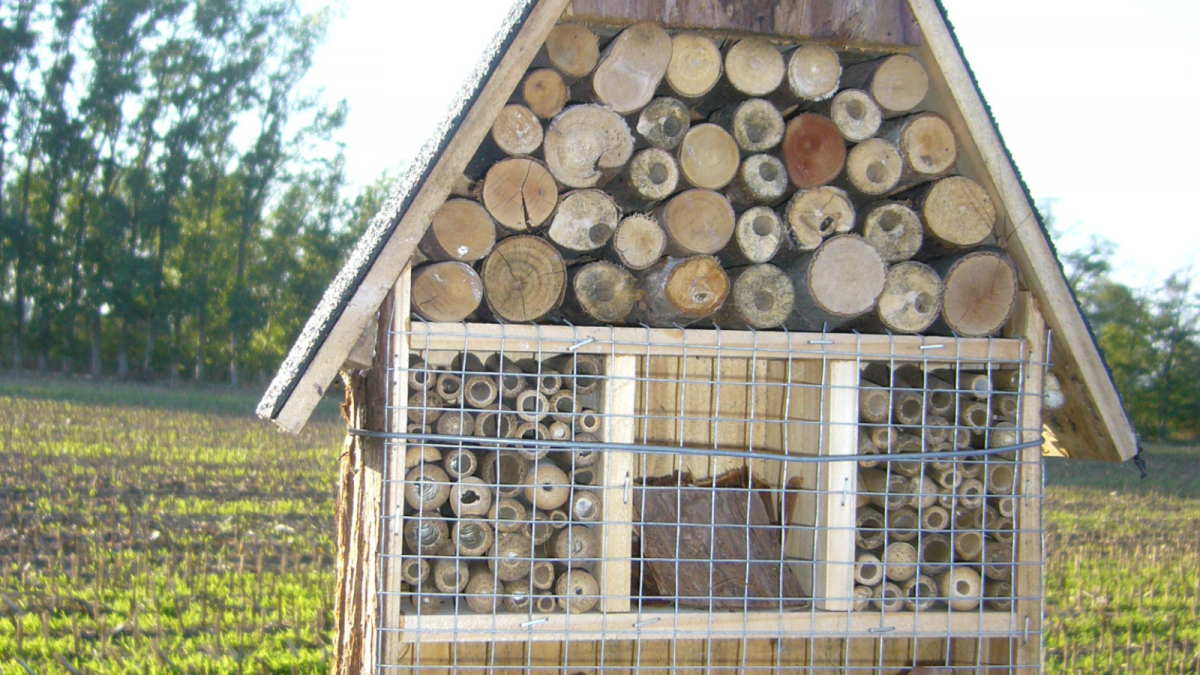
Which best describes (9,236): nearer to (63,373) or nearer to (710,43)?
(63,373)

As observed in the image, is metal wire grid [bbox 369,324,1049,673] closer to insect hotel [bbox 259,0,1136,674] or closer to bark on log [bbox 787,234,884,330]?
insect hotel [bbox 259,0,1136,674]

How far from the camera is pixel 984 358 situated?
4.23 m

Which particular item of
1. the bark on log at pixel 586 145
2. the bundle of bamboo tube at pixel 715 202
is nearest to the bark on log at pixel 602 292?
the bundle of bamboo tube at pixel 715 202

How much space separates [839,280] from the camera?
4066 millimetres

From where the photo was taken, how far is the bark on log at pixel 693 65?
3.97 metres

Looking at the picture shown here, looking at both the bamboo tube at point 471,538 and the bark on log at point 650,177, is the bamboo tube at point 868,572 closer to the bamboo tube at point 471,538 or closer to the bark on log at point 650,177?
the bamboo tube at point 471,538

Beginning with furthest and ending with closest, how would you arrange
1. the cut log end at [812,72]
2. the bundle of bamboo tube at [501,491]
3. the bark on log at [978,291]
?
the bark on log at [978,291]
the cut log end at [812,72]
the bundle of bamboo tube at [501,491]

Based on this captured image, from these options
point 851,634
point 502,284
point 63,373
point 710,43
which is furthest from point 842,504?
point 63,373

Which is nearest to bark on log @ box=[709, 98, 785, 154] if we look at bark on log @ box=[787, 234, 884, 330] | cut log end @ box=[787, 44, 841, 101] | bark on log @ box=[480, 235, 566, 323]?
cut log end @ box=[787, 44, 841, 101]

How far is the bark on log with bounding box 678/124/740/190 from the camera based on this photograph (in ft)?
13.2

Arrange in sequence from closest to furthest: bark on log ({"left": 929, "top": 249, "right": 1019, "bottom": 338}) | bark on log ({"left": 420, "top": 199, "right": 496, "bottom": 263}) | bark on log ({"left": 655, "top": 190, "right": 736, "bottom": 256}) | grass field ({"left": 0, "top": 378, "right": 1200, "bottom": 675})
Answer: bark on log ({"left": 420, "top": 199, "right": 496, "bottom": 263}) < bark on log ({"left": 655, "top": 190, "right": 736, "bottom": 256}) < bark on log ({"left": 929, "top": 249, "right": 1019, "bottom": 338}) < grass field ({"left": 0, "top": 378, "right": 1200, "bottom": 675})

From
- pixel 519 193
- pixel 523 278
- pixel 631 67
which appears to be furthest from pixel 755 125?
pixel 523 278

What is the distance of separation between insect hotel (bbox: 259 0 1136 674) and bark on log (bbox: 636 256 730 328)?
0.01 meters

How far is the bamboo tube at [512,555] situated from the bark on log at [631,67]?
70.0 inches
